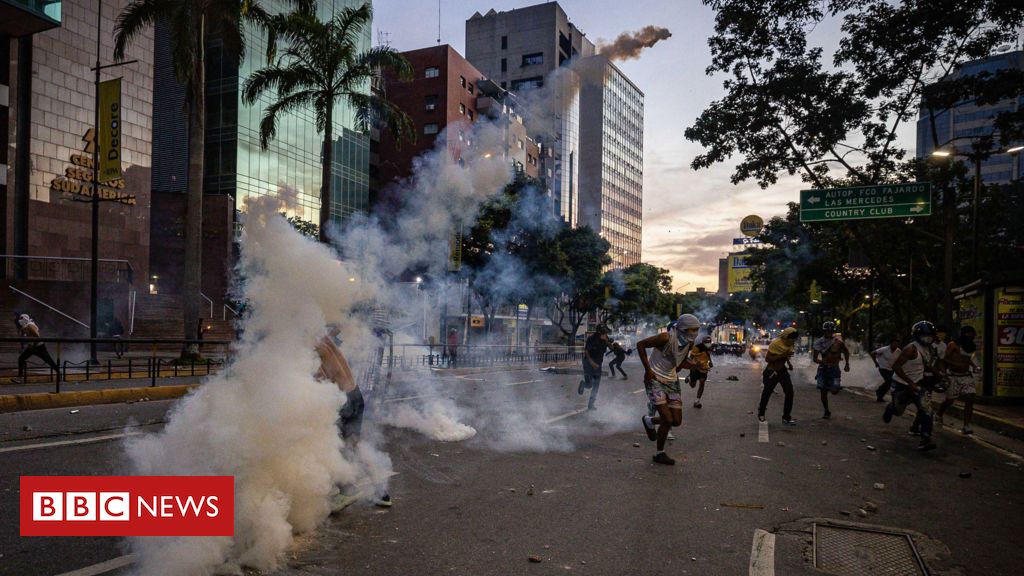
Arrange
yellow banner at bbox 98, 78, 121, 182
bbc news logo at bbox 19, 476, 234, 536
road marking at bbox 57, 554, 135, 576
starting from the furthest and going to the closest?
yellow banner at bbox 98, 78, 121, 182 → bbc news logo at bbox 19, 476, 234, 536 → road marking at bbox 57, 554, 135, 576

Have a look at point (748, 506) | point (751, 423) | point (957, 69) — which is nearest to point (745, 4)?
point (957, 69)

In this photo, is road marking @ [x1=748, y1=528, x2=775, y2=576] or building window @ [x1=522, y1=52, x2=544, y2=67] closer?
road marking @ [x1=748, y1=528, x2=775, y2=576]

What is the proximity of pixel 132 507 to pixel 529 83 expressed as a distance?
98253 millimetres

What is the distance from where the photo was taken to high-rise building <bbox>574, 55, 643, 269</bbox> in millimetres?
114000

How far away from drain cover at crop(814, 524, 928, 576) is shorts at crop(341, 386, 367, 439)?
12.2ft

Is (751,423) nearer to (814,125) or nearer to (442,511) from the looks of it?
(442,511)

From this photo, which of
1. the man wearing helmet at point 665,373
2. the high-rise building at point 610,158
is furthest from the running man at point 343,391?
the high-rise building at point 610,158

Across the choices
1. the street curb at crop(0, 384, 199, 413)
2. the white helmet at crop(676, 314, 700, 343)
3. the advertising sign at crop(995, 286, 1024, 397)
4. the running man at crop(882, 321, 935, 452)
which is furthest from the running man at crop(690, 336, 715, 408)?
the street curb at crop(0, 384, 199, 413)

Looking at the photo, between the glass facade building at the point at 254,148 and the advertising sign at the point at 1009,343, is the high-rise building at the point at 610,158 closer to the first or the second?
the glass facade building at the point at 254,148

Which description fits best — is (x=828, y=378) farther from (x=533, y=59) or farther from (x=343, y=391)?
(x=533, y=59)

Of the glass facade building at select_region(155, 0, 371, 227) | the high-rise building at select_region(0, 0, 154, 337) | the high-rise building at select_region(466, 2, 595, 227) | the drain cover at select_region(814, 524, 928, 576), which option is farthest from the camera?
the high-rise building at select_region(466, 2, 595, 227)

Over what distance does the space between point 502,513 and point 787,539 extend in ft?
7.21

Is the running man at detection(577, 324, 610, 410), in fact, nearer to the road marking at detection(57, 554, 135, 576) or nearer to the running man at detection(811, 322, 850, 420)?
the running man at detection(811, 322, 850, 420)

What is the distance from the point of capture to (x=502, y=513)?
17.2 ft
